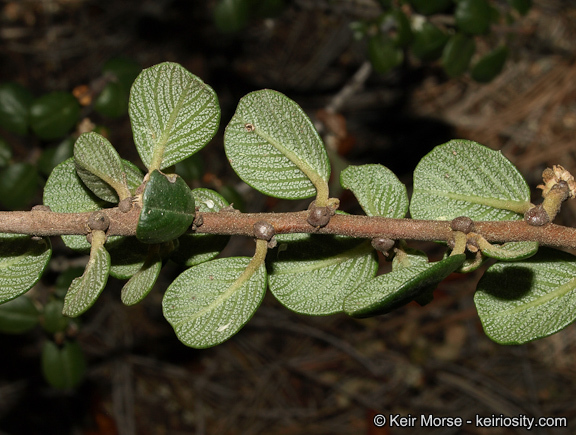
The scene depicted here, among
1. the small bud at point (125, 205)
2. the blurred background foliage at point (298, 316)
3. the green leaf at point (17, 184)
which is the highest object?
the small bud at point (125, 205)

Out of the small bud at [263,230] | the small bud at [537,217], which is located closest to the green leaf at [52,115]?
the small bud at [263,230]

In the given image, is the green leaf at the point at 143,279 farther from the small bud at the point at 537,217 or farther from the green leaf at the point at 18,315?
the green leaf at the point at 18,315

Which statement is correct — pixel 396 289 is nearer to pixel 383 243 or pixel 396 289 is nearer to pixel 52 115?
pixel 383 243

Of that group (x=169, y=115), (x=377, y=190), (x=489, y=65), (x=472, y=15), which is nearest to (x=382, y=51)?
(x=472, y=15)

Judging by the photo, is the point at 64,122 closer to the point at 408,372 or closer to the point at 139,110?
the point at 139,110

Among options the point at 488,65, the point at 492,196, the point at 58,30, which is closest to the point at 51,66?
the point at 58,30
